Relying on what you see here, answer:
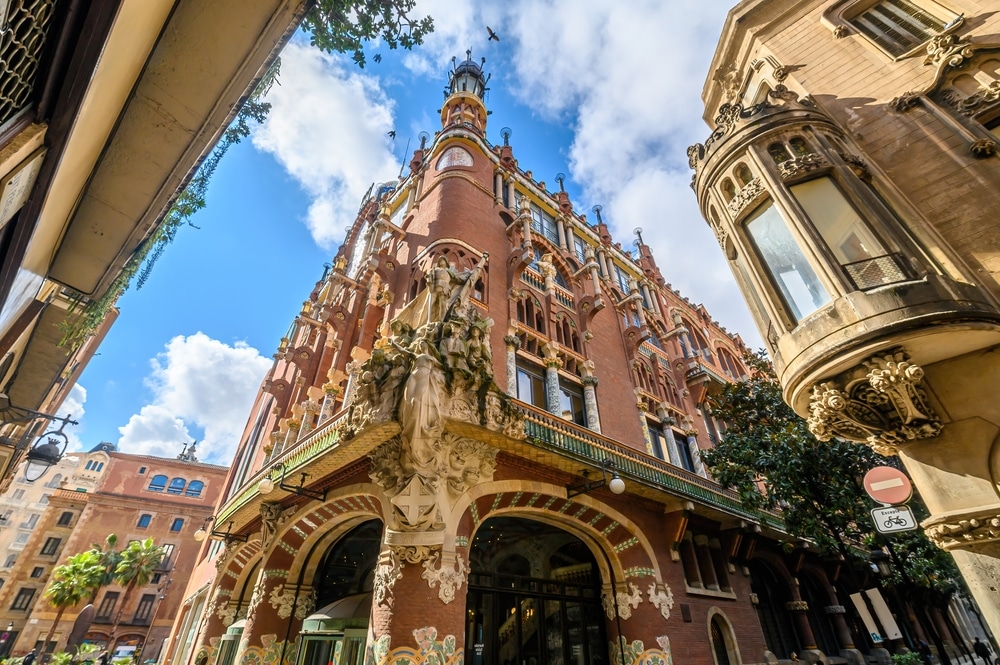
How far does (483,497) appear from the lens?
1021 cm

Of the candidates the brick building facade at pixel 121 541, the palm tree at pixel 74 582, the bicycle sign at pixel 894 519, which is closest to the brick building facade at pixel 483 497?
the bicycle sign at pixel 894 519

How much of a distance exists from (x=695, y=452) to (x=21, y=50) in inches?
822

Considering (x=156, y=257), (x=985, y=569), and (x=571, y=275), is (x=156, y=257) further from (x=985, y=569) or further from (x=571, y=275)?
(x=571, y=275)

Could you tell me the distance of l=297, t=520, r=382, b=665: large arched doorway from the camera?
10.0 m

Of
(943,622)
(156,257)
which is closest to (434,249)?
(156,257)

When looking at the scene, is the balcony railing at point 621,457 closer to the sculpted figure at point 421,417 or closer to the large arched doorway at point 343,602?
the sculpted figure at point 421,417

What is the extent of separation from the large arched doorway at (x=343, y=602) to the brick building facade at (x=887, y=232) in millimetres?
10459

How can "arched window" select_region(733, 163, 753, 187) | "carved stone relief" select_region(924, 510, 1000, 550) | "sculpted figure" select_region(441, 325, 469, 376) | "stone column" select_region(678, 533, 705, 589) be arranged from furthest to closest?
"stone column" select_region(678, 533, 705, 589) → "sculpted figure" select_region(441, 325, 469, 376) → "arched window" select_region(733, 163, 753, 187) → "carved stone relief" select_region(924, 510, 1000, 550)

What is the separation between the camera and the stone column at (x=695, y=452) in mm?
18406

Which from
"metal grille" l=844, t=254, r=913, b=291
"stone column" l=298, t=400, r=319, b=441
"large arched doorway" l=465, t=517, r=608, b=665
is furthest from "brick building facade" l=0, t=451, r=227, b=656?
"metal grille" l=844, t=254, r=913, b=291

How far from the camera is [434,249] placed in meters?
15.4

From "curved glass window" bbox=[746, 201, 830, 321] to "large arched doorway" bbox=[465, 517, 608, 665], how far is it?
9.04 m

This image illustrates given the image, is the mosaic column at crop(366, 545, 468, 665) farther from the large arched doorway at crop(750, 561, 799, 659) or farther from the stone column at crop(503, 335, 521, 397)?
the large arched doorway at crop(750, 561, 799, 659)

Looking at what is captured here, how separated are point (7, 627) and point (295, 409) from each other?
42.9 metres
